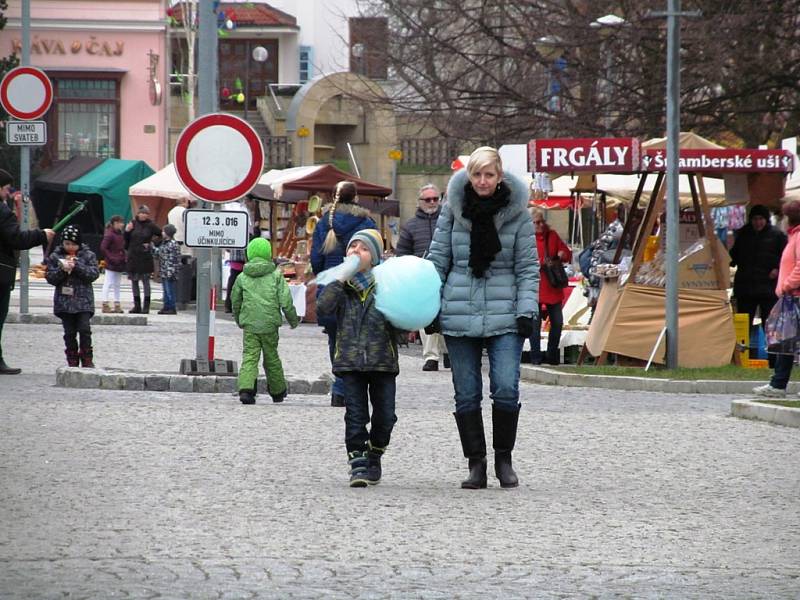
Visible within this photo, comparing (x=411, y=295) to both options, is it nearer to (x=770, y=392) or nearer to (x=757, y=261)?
(x=770, y=392)

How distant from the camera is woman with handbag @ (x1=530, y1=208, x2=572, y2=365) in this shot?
20.1 meters

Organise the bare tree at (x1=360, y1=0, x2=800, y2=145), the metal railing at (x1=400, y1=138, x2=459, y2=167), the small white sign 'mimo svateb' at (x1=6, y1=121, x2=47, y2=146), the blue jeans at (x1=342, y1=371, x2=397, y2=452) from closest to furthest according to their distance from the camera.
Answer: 1. the blue jeans at (x1=342, y1=371, x2=397, y2=452)
2. the small white sign 'mimo svateb' at (x1=6, y1=121, x2=47, y2=146)
3. the bare tree at (x1=360, y1=0, x2=800, y2=145)
4. the metal railing at (x1=400, y1=138, x2=459, y2=167)

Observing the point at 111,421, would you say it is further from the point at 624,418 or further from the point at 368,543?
the point at 368,543

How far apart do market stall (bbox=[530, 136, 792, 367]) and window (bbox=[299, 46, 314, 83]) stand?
184 feet

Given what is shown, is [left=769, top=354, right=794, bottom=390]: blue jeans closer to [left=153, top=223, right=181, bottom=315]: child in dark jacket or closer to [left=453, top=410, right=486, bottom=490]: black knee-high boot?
[left=453, top=410, right=486, bottom=490]: black knee-high boot

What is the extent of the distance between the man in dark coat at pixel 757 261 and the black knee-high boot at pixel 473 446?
11160mm

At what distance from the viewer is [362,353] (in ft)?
32.2

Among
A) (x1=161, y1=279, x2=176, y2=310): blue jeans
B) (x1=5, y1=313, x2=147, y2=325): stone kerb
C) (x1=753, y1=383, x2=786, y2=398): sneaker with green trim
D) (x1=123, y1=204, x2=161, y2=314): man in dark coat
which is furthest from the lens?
(x1=161, y1=279, x2=176, y2=310): blue jeans

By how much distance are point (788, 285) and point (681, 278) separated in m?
4.28

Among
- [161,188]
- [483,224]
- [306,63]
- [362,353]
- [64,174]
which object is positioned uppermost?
[306,63]

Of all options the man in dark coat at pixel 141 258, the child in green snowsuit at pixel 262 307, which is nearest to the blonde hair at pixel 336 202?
the child in green snowsuit at pixel 262 307

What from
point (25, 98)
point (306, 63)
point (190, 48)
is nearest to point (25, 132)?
point (25, 98)

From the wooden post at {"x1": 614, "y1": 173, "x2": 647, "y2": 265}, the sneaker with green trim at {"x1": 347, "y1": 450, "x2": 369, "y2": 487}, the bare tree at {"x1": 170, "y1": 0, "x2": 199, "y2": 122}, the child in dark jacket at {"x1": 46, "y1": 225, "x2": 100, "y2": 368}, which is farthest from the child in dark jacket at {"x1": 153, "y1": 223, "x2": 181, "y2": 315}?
the bare tree at {"x1": 170, "y1": 0, "x2": 199, "y2": 122}

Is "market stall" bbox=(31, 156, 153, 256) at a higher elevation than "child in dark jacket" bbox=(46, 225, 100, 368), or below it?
higher
